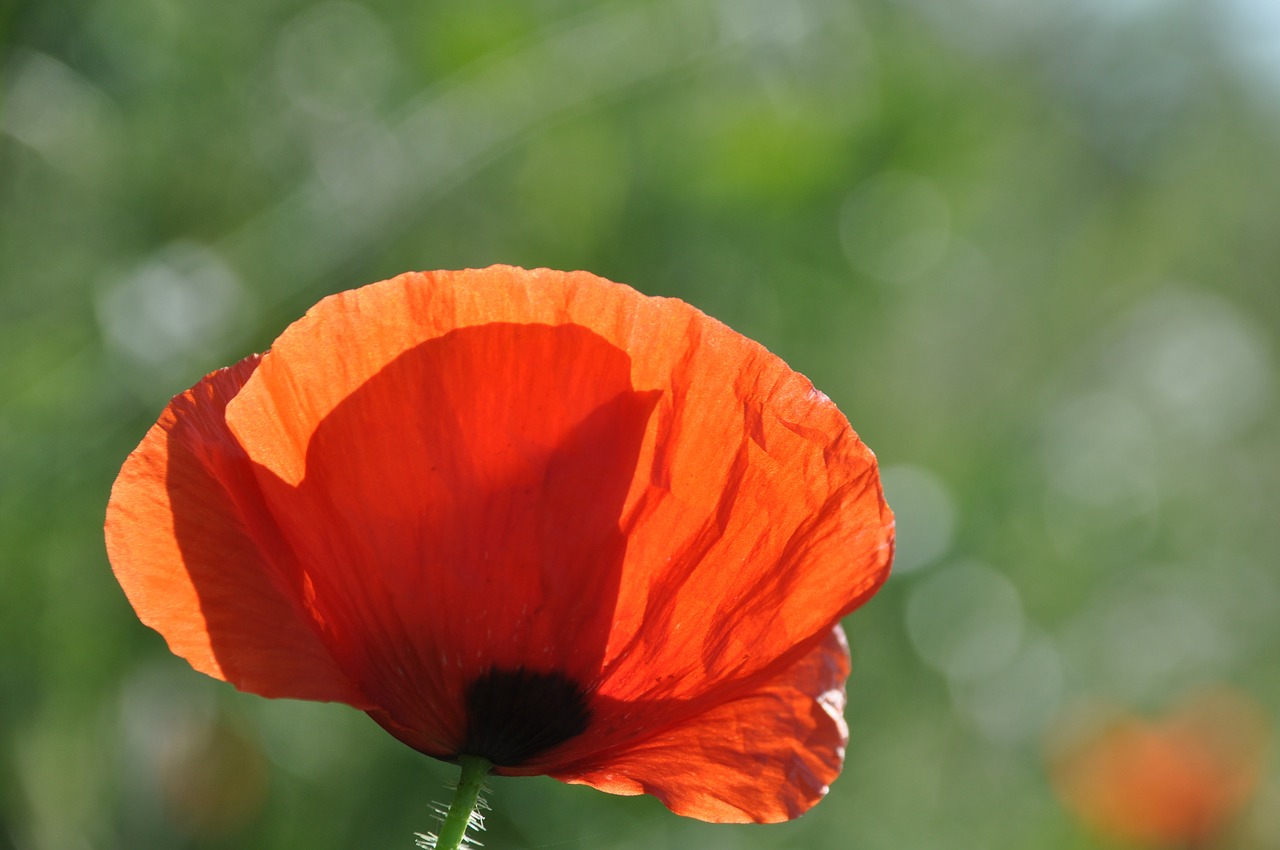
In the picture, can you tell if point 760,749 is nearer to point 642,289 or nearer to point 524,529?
point 524,529

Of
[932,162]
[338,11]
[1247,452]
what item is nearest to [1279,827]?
[932,162]

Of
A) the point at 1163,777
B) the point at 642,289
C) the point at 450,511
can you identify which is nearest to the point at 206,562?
the point at 450,511

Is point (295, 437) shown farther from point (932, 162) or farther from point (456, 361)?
point (932, 162)

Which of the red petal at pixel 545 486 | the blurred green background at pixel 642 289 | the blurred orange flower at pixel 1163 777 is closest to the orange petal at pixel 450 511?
the red petal at pixel 545 486

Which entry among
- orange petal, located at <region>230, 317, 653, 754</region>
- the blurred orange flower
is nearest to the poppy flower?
orange petal, located at <region>230, 317, 653, 754</region>

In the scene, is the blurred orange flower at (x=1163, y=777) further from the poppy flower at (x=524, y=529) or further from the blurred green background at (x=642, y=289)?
the poppy flower at (x=524, y=529)

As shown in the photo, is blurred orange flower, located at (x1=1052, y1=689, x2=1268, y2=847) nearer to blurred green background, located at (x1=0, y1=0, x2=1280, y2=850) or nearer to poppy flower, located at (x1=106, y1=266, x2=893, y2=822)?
blurred green background, located at (x1=0, y1=0, x2=1280, y2=850)
